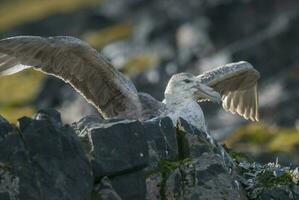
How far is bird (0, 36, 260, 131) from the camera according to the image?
2598 centimetres

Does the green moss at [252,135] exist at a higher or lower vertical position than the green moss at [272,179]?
higher

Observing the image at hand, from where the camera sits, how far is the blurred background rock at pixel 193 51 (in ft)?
204

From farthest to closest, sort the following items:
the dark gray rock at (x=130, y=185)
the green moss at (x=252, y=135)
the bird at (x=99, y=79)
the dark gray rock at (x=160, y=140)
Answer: the green moss at (x=252, y=135) → the bird at (x=99, y=79) → the dark gray rock at (x=160, y=140) → the dark gray rock at (x=130, y=185)

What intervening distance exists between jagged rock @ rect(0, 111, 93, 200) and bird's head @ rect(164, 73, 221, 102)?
5.39m

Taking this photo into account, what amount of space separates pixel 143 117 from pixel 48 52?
2.37 m

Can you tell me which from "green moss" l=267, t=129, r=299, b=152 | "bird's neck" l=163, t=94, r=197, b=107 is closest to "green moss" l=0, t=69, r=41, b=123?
"green moss" l=267, t=129, r=299, b=152

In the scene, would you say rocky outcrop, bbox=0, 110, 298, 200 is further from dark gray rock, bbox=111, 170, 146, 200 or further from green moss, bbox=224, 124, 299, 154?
green moss, bbox=224, 124, 299, 154

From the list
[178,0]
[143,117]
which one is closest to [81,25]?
[178,0]

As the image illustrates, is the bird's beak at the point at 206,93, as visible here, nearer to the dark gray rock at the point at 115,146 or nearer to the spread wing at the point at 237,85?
the spread wing at the point at 237,85

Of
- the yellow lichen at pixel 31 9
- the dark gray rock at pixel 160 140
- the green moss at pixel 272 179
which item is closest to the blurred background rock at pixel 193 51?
the yellow lichen at pixel 31 9

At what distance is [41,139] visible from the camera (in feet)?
69.1

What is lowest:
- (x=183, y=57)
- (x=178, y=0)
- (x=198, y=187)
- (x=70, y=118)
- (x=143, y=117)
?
(x=198, y=187)

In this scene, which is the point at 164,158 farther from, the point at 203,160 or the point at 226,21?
the point at 226,21

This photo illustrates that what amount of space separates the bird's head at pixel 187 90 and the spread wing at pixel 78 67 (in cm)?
81
